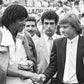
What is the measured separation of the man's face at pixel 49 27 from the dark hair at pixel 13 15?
1.46m

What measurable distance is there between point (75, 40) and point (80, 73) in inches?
18.0

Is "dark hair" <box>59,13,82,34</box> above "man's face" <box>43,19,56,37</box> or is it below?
above

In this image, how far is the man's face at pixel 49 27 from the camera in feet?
18.5

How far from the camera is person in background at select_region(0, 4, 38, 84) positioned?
3879 millimetres

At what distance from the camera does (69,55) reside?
4602 millimetres

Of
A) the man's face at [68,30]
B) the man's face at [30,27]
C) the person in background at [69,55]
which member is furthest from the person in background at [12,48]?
the man's face at [30,27]

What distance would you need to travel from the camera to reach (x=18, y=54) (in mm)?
4141

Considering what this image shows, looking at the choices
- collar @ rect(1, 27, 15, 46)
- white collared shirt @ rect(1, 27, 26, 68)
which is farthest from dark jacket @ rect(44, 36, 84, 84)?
collar @ rect(1, 27, 15, 46)

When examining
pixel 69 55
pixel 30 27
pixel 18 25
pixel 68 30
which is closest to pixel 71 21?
pixel 68 30

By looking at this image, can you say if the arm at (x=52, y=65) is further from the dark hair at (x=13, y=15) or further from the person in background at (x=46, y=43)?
the dark hair at (x=13, y=15)

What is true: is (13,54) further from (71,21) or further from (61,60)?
(71,21)

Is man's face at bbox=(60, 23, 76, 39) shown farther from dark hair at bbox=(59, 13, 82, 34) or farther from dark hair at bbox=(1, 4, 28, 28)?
dark hair at bbox=(1, 4, 28, 28)

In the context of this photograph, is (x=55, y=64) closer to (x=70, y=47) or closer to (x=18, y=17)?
(x=70, y=47)

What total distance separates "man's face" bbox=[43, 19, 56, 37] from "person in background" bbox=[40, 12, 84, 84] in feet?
3.06
